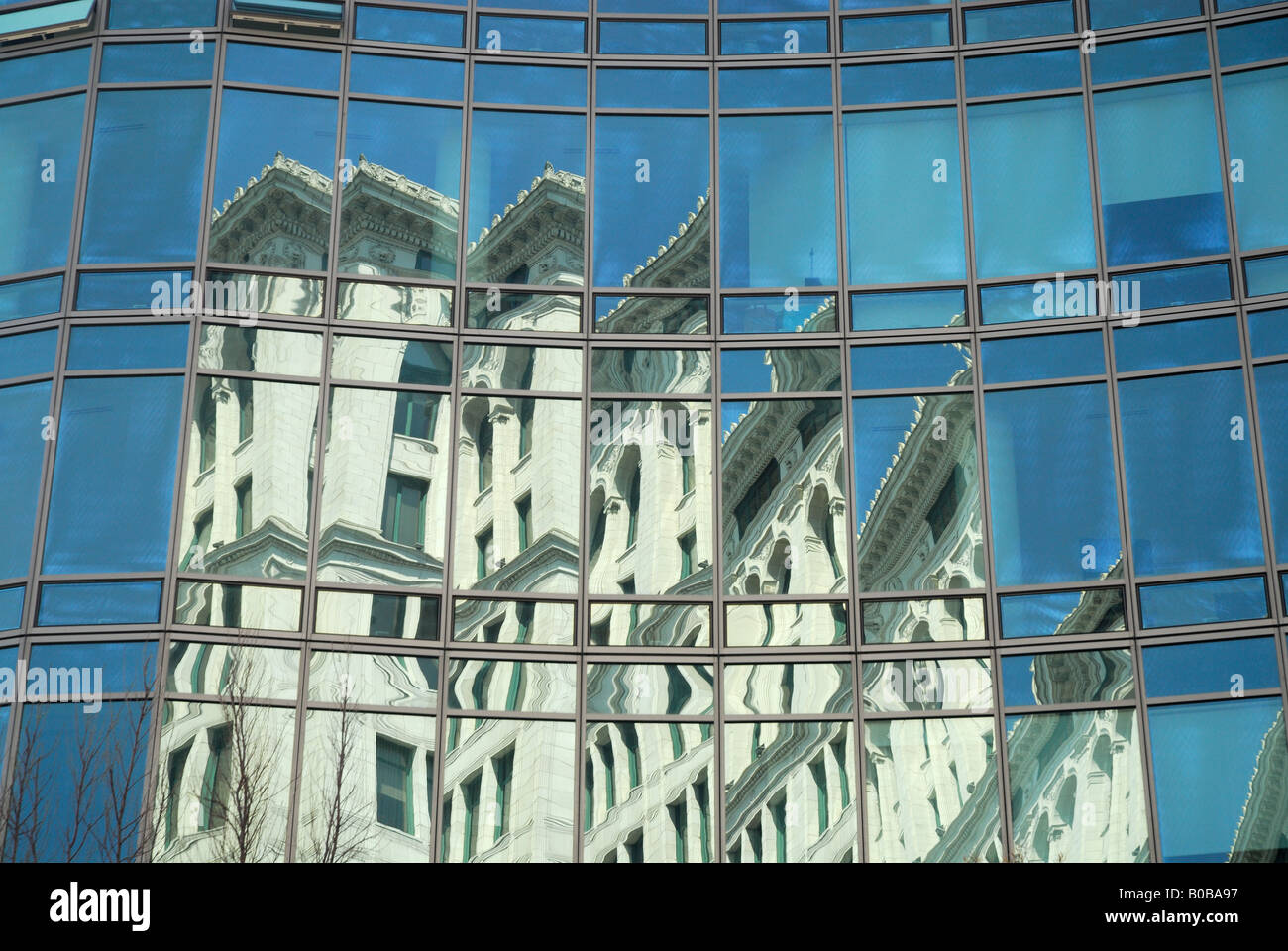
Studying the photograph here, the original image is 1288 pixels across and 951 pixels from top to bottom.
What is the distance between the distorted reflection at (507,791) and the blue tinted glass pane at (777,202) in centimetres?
562

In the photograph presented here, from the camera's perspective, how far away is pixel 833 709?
1752 cm

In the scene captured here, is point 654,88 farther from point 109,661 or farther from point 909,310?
point 109,661

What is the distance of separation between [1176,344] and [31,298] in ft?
41.4

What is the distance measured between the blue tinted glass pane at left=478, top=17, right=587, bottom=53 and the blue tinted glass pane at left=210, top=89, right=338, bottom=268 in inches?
81.8

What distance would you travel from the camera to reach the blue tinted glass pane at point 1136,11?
19297mm

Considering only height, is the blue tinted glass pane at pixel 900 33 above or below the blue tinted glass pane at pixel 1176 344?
above

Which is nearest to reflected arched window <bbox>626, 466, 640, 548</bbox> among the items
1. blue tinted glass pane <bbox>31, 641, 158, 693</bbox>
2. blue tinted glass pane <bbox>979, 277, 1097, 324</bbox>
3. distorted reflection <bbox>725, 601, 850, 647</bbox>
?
distorted reflection <bbox>725, 601, 850, 647</bbox>

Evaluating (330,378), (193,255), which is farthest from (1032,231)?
(193,255)

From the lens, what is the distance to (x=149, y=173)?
1880cm

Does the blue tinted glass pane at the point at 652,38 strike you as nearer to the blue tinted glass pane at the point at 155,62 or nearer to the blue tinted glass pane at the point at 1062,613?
the blue tinted glass pane at the point at 155,62

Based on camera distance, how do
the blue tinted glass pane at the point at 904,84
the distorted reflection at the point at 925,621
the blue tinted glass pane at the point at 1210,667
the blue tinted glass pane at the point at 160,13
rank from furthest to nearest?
the blue tinted glass pane at the point at 904,84
the blue tinted glass pane at the point at 160,13
the distorted reflection at the point at 925,621
the blue tinted glass pane at the point at 1210,667

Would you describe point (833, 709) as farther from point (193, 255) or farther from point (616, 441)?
point (193, 255)

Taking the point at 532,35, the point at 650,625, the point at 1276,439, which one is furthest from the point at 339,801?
the point at 1276,439

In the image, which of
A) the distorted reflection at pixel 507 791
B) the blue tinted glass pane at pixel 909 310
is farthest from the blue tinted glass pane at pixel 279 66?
the distorted reflection at pixel 507 791
